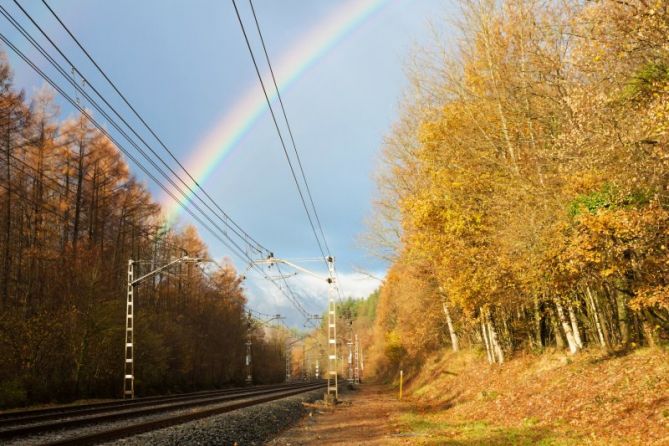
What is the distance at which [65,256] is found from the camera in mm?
28188

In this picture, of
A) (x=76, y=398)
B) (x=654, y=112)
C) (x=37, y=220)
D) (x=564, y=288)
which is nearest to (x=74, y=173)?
(x=37, y=220)

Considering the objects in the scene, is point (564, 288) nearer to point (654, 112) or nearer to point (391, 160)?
point (654, 112)

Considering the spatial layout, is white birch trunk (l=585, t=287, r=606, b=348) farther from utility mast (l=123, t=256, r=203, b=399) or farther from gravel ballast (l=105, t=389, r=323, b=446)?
utility mast (l=123, t=256, r=203, b=399)

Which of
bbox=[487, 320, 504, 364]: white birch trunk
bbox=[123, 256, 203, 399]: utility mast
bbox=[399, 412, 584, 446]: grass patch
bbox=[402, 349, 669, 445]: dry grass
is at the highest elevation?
bbox=[123, 256, 203, 399]: utility mast

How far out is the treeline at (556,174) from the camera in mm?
9445

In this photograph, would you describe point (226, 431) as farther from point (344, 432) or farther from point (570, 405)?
point (570, 405)

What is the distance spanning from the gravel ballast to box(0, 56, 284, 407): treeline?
1099 cm

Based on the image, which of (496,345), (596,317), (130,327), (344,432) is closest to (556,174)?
(596,317)

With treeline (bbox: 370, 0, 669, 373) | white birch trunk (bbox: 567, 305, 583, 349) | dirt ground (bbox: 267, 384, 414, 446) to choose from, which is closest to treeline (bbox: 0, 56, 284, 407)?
dirt ground (bbox: 267, 384, 414, 446)

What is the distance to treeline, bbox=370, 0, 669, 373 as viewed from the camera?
31.0 feet

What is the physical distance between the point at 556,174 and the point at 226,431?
10.8m

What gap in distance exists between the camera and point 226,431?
1282cm

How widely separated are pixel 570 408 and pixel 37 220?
28023mm

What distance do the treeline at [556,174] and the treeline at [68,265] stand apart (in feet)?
53.0
